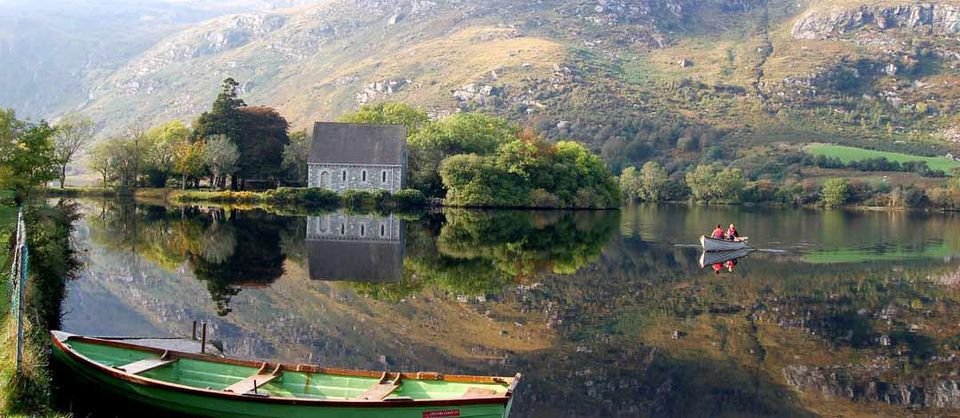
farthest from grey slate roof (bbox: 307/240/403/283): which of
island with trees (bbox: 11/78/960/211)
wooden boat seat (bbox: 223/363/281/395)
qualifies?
island with trees (bbox: 11/78/960/211)

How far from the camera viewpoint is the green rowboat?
39.9 ft

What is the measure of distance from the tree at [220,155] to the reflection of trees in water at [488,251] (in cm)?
2853

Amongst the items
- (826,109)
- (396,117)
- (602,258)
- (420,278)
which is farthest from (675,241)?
(826,109)

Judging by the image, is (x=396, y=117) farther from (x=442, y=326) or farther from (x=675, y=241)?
(x=442, y=326)

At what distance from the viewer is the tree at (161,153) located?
287 ft

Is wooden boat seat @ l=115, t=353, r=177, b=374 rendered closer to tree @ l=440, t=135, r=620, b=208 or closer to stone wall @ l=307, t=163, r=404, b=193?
tree @ l=440, t=135, r=620, b=208

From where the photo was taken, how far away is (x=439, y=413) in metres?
12.0

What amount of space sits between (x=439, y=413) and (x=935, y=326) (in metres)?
20.6

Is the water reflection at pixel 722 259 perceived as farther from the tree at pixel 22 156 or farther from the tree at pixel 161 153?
the tree at pixel 161 153

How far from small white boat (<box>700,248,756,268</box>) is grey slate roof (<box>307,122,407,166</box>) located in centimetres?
4537

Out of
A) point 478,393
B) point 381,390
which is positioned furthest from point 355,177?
point 478,393

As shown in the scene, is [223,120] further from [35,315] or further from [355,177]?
[35,315]

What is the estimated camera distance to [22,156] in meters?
46.1

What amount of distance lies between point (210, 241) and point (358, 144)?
151 ft
